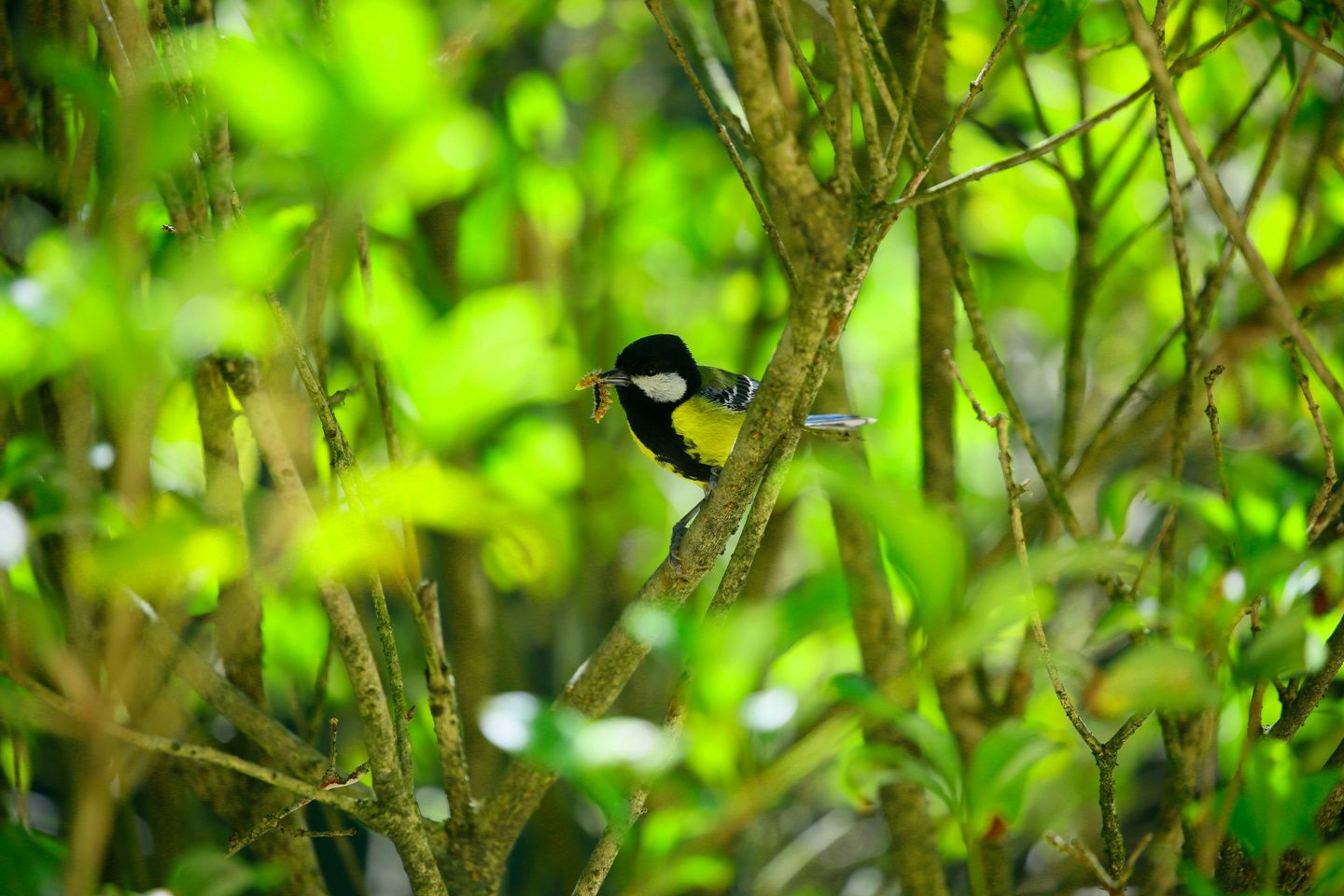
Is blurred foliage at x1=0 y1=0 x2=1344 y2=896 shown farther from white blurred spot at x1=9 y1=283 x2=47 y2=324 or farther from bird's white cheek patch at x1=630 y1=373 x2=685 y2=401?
bird's white cheek patch at x1=630 y1=373 x2=685 y2=401

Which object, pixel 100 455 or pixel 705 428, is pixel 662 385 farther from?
pixel 100 455

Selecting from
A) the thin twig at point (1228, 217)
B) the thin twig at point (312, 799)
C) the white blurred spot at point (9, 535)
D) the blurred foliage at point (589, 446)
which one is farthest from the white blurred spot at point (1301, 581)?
the white blurred spot at point (9, 535)

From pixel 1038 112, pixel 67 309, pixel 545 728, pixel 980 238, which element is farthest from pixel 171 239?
pixel 980 238

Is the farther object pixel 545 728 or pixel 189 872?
pixel 189 872

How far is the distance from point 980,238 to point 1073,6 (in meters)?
1.99

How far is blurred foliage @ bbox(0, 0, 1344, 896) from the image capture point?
0.93m

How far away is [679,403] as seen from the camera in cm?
230

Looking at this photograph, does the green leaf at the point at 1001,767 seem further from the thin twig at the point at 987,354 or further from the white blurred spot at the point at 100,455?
the white blurred spot at the point at 100,455

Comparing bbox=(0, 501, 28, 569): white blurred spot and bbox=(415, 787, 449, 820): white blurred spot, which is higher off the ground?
bbox=(0, 501, 28, 569): white blurred spot

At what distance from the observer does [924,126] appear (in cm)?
188

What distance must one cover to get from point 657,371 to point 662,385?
0.04 m

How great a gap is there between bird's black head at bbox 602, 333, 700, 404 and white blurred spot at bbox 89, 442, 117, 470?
0.91 m

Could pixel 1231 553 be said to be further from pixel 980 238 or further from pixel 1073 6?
pixel 980 238

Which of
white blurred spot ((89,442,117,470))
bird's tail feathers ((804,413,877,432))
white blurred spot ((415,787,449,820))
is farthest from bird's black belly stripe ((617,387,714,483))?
white blurred spot ((89,442,117,470))
